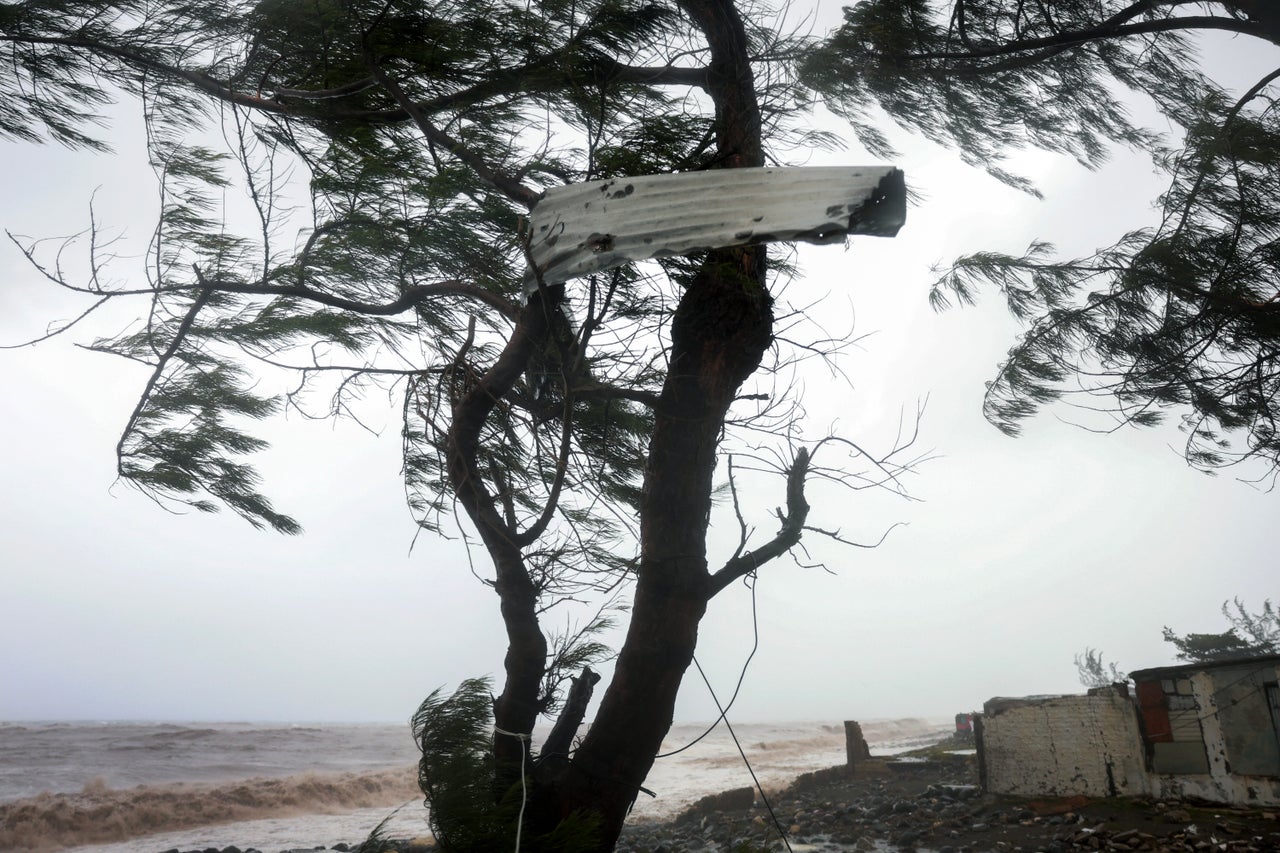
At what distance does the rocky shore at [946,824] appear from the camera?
3.28m

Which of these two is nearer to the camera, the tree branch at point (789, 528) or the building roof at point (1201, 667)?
the tree branch at point (789, 528)

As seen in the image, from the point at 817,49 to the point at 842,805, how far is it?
4.37m

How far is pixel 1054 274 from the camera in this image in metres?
3.21

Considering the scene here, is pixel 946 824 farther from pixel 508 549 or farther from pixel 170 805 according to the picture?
pixel 170 805

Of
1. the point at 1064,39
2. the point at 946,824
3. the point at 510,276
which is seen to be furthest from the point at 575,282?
the point at 946,824

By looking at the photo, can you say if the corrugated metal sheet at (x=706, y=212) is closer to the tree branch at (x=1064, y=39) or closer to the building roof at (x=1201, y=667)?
the tree branch at (x=1064, y=39)

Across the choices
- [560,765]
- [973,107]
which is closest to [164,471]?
[560,765]

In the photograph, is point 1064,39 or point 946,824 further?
point 946,824

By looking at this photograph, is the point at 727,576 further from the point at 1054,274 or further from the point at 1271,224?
the point at 1054,274

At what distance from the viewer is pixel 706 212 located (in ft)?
3.42

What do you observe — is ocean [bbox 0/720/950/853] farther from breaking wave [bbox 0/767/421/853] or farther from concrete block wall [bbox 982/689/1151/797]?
concrete block wall [bbox 982/689/1151/797]

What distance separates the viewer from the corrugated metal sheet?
925 millimetres

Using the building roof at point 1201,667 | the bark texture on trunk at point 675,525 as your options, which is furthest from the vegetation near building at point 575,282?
the building roof at point 1201,667

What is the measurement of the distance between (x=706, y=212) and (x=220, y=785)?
6627 millimetres
